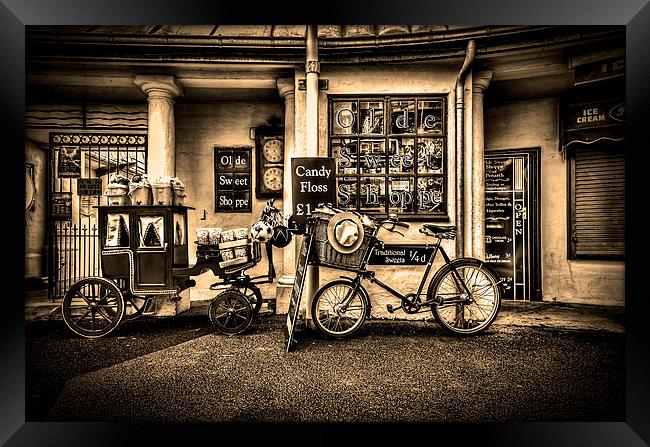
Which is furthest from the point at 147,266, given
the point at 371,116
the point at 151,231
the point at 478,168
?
the point at 478,168

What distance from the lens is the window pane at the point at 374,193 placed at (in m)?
5.59

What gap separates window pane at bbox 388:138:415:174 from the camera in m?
5.57

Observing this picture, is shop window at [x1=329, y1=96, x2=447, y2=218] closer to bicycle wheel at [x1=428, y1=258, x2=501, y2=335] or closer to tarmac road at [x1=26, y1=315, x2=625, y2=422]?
bicycle wheel at [x1=428, y1=258, x2=501, y2=335]

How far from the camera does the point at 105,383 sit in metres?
3.68

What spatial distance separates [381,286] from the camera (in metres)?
4.75

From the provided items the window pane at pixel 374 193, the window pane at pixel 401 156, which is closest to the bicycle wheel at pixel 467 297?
the window pane at pixel 374 193

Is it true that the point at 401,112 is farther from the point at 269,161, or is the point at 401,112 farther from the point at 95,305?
the point at 95,305

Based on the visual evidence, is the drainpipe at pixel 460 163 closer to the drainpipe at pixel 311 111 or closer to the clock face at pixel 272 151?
the drainpipe at pixel 311 111

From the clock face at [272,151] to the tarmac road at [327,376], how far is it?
2.97 metres

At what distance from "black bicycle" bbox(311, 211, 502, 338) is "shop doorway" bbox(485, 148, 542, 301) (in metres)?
2.19
